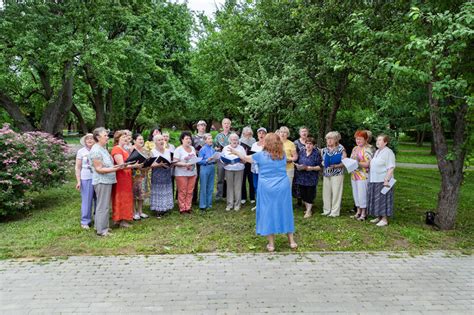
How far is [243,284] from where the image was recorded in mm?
4711

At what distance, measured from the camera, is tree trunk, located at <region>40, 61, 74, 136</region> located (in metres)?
15.2

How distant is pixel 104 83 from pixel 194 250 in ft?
35.0

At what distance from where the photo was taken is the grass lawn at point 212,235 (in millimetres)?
6035

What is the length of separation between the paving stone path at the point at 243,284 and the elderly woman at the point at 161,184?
2379 millimetres

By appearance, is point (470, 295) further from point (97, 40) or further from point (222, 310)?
point (97, 40)

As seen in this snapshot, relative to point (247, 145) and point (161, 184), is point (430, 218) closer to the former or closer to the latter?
point (247, 145)

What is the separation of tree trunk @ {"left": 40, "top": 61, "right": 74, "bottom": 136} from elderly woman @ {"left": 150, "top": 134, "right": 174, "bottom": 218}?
8.64m

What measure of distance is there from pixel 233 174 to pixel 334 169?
6.95 ft

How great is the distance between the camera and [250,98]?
10648 millimetres

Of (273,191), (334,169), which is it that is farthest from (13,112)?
(273,191)

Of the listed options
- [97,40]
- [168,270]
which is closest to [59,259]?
[168,270]

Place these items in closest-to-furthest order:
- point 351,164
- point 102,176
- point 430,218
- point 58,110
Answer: point 102,176 < point 430,218 < point 351,164 < point 58,110

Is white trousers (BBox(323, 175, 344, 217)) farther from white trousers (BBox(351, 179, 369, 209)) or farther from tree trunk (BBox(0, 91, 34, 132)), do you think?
tree trunk (BBox(0, 91, 34, 132))

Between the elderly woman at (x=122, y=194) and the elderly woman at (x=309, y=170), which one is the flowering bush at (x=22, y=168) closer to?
the elderly woman at (x=122, y=194)
